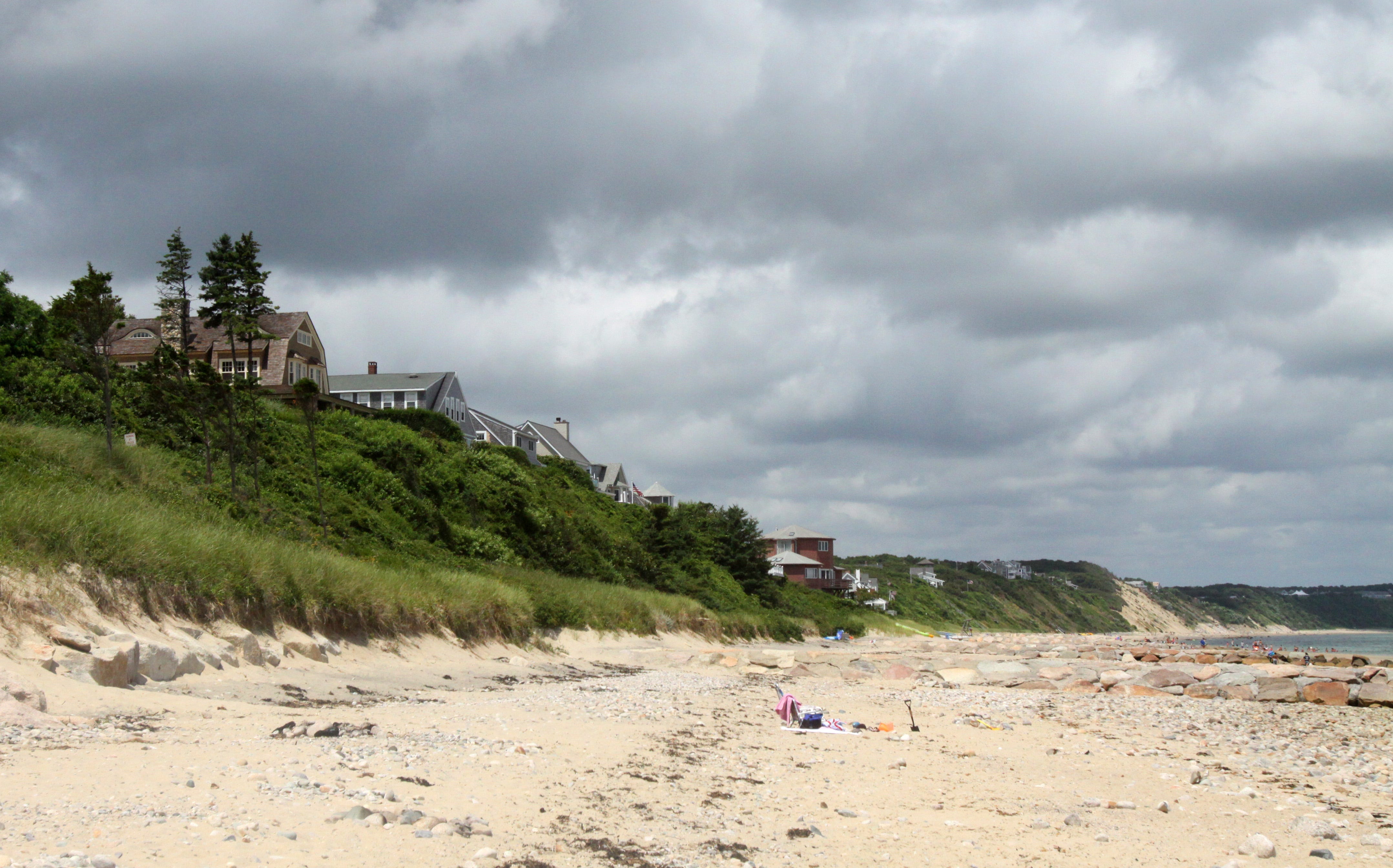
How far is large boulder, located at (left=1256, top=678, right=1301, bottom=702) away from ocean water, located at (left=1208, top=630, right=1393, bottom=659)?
141 ft

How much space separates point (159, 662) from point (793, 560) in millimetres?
90505

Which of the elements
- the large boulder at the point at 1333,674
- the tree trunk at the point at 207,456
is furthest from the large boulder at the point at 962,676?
the tree trunk at the point at 207,456

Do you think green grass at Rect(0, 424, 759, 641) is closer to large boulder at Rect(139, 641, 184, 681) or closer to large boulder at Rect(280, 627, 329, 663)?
large boulder at Rect(280, 627, 329, 663)

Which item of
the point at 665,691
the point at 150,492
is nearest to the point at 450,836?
the point at 665,691

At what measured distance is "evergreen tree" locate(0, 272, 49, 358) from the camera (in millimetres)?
29094

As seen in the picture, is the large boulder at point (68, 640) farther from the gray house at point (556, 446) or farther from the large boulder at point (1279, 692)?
the gray house at point (556, 446)

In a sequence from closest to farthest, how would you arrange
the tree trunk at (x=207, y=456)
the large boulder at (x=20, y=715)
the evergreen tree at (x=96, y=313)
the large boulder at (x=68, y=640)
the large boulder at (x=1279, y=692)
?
the large boulder at (x=20, y=715) < the large boulder at (x=68, y=640) < the evergreen tree at (x=96, y=313) < the large boulder at (x=1279, y=692) < the tree trunk at (x=207, y=456)

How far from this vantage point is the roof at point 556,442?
99438 mm

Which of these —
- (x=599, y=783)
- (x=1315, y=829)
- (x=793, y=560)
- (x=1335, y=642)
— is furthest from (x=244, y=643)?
(x=1335, y=642)

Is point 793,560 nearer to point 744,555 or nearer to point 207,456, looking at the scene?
point 744,555

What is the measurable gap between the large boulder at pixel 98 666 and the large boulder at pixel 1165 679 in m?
25.0

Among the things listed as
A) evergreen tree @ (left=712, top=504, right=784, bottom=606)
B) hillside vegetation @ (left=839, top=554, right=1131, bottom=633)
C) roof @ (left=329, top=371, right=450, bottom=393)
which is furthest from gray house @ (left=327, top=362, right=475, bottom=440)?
hillside vegetation @ (left=839, top=554, right=1131, bottom=633)

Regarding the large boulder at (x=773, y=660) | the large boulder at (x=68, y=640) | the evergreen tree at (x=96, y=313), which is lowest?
the large boulder at (x=773, y=660)

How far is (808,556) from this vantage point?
10431 centimetres
